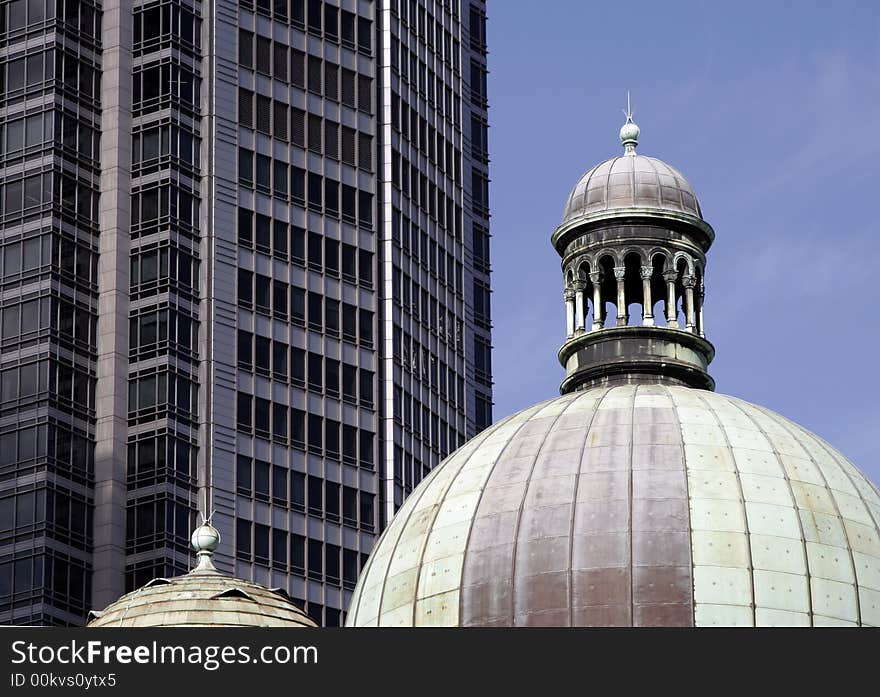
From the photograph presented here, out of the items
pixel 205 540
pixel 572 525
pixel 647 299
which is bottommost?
pixel 572 525

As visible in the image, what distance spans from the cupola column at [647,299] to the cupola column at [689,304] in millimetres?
1067

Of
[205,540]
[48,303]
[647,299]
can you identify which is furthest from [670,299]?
[48,303]

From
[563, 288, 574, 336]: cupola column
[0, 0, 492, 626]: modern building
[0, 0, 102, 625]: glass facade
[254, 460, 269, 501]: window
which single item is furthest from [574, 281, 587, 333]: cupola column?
[254, 460, 269, 501]: window

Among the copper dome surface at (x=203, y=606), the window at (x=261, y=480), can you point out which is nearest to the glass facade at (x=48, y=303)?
the window at (x=261, y=480)

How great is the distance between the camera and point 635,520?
75.9 m

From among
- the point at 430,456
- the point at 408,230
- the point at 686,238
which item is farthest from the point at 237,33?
the point at 686,238

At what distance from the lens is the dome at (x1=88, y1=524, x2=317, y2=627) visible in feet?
285

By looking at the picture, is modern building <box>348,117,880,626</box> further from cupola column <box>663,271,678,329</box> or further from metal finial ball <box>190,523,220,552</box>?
metal finial ball <box>190,523,220,552</box>

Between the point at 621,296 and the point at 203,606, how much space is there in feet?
52.6

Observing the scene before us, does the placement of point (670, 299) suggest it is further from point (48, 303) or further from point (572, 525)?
point (48, 303)

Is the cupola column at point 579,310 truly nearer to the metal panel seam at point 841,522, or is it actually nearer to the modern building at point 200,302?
the metal panel seam at point 841,522

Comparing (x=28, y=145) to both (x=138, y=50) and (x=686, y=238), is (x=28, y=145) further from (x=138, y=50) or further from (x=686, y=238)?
(x=686, y=238)

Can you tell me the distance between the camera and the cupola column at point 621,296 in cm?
8719
